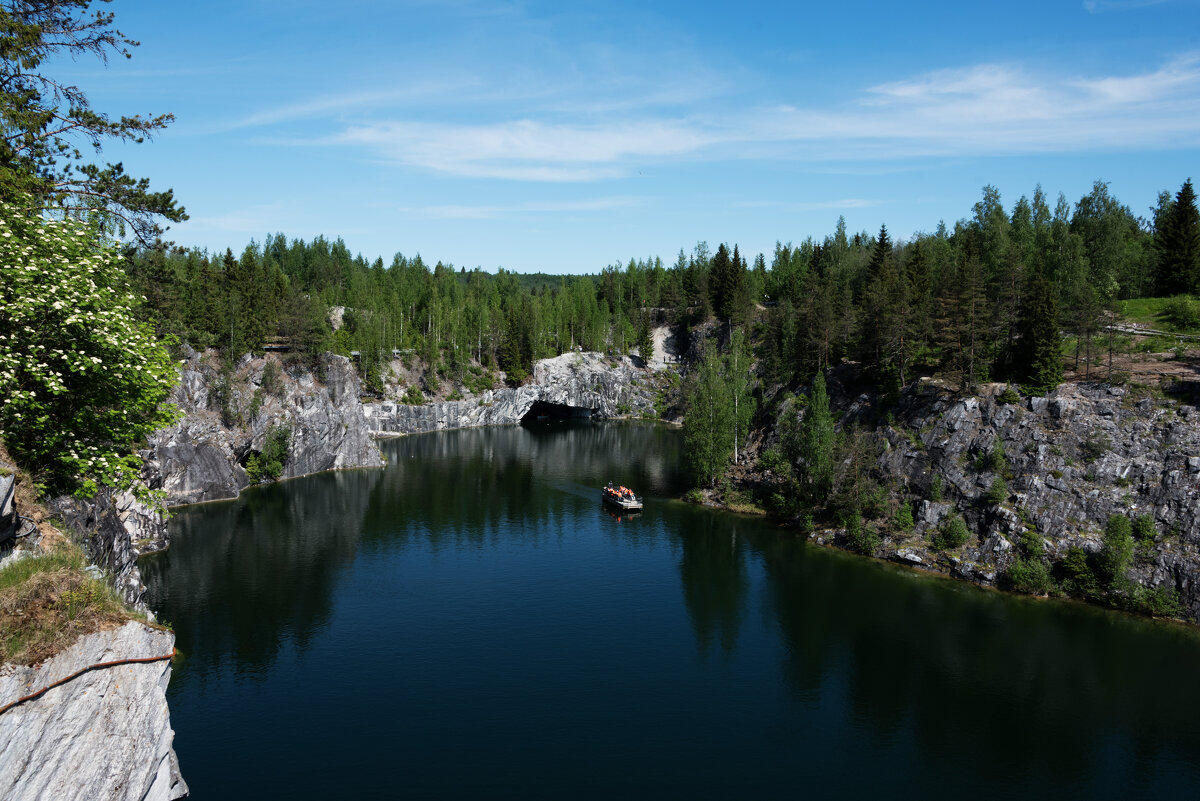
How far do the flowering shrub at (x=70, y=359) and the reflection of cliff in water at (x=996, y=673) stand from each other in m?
37.4

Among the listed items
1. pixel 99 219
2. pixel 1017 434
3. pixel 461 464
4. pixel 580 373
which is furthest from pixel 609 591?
pixel 580 373

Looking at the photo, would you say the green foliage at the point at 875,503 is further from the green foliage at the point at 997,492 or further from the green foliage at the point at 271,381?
the green foliage at the point at 271,381

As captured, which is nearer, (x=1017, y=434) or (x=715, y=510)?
(x=1017, y=434)

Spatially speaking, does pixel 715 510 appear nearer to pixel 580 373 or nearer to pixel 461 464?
pixel 461 464

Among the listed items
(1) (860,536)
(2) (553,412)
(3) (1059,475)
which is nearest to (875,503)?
(1) (860,536)

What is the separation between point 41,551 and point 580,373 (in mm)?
141022

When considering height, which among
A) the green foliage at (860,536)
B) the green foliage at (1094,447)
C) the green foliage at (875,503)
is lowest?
the green foliage at (860,536)

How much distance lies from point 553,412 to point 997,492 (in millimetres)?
116333

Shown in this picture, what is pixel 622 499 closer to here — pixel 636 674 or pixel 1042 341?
pixel 636 674

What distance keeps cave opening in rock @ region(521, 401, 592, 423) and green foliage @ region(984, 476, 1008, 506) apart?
106112 millimetres

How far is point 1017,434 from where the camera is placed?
206ft

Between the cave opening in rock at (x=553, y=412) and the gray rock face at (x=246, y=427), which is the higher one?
the gray rock face at (x=246, y=427)

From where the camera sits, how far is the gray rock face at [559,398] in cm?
13788

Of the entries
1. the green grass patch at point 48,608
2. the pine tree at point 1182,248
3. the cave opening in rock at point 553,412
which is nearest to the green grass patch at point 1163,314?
the pine tree at point 1182,248
